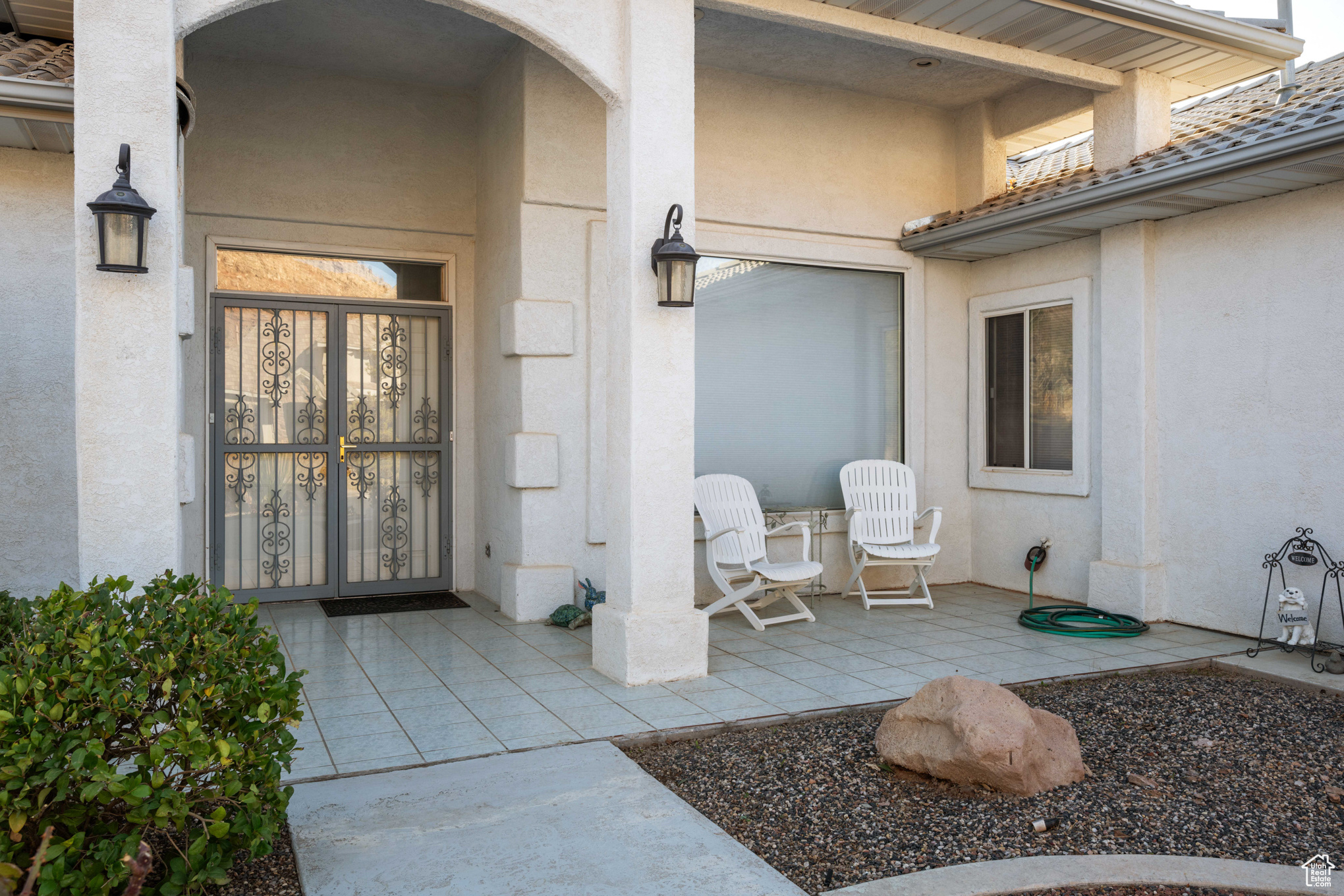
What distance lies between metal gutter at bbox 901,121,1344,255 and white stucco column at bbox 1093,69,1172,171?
0.70 m

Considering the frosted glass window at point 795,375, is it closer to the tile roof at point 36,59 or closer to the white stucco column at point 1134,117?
the white stucco column at point 1134,117

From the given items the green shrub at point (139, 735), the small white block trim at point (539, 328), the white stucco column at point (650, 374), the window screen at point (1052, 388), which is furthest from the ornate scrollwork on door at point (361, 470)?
the window screen at point (1052, 388)

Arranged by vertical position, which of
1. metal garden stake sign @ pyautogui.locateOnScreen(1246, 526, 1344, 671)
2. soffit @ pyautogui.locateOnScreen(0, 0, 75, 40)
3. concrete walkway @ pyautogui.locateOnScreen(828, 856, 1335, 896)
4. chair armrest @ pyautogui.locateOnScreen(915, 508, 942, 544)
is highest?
soffit @ pyautogui.locateOnScreen(0, 0, 75, 40)

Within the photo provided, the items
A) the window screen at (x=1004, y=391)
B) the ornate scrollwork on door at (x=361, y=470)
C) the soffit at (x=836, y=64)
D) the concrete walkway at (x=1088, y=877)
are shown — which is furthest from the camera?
the window screen at (x=1004, y=391)

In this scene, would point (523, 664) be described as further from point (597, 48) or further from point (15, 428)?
point (597, 48)

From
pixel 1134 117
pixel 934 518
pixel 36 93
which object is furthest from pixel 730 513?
pixel 36 93

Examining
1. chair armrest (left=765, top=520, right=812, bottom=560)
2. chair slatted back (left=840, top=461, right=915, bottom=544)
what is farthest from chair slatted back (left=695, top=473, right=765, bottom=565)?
chair slatted back (left=840, top=461, right=915, bottom=544)

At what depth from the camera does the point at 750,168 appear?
6.88 metres

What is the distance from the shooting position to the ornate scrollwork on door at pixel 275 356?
22.1ft

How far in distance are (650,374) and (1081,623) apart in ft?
11.5

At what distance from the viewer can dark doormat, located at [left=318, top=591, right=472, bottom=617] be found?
643 centimetres

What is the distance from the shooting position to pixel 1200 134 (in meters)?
5.94

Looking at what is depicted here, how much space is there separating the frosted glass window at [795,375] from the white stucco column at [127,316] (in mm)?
3921

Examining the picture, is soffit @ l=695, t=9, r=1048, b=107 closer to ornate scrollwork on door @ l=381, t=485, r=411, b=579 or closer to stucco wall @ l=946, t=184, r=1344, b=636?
stucco wall @ l=946, t=184, r=1344, b=636
